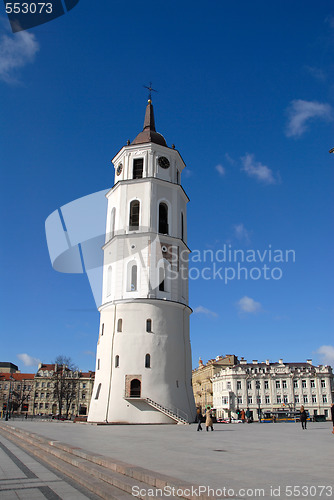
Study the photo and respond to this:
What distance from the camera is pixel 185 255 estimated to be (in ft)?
134

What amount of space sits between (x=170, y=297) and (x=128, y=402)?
30.8 feet

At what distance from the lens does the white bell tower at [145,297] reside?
33625 millimetres

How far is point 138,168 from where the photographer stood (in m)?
42.2

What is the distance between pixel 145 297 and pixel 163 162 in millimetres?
14461

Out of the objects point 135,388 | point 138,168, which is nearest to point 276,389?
point 135,388

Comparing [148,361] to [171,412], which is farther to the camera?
[148,361]

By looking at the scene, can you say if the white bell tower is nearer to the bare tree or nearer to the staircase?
the staircase

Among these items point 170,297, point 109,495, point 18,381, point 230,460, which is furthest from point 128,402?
point 18,381

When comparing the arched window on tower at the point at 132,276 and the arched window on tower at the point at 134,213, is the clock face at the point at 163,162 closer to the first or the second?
the arched window on tower at the point at 134,213

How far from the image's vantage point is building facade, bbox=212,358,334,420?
297 feet

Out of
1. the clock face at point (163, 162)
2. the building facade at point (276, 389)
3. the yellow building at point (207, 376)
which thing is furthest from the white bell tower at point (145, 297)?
the yellow building at point (207, 376)

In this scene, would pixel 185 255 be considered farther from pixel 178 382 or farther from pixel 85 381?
pixel 85 381

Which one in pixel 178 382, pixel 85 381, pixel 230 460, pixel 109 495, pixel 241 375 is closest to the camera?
pixel 109 495

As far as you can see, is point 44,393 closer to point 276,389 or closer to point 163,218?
point 276,389
